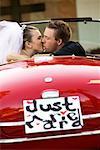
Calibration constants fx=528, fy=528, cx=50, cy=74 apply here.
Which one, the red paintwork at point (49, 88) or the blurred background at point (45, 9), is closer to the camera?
the red paintwork at point (49, 88)

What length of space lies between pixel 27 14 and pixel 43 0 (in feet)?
1.87

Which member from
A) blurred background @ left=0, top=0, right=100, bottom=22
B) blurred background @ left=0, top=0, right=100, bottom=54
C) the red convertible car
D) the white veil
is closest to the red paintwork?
the red convertible car

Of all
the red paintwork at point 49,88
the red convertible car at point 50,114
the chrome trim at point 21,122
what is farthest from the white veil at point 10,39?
the chrome trim at point 21,122

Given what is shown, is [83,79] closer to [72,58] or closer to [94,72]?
[94,72]

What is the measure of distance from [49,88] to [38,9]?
1054 cm

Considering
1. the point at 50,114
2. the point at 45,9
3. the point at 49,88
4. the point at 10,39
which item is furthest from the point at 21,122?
the point at 45,9

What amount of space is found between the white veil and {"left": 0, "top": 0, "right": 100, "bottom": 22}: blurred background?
27.0 ft

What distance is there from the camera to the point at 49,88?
3725 millimetres

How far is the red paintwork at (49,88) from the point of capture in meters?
3.66

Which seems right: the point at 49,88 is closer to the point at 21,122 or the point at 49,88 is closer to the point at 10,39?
the point at 21,122

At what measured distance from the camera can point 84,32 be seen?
21.0 feet

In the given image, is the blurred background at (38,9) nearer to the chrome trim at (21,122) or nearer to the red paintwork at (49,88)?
the red paintwork at (49,88)

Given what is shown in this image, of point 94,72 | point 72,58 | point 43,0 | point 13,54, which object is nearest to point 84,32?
point 13,54

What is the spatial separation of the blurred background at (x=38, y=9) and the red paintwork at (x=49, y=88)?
9.95 m
